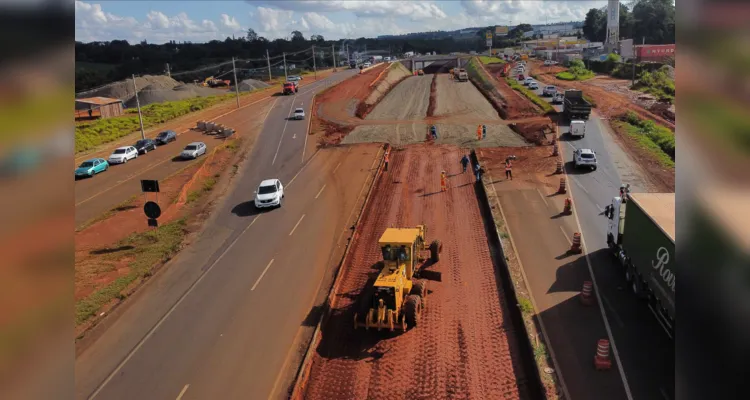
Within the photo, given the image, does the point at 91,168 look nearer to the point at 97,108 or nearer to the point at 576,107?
the point at 97,108

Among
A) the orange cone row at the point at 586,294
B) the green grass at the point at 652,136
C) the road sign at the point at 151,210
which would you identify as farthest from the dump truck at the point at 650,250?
the green grass at the point at 652,136

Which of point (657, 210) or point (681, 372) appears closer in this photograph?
point (681, 372)

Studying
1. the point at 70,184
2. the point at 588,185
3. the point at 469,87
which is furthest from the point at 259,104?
the point at 70,184

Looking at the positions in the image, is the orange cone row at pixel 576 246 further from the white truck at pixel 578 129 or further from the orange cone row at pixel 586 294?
the white truck at pixel 578 129

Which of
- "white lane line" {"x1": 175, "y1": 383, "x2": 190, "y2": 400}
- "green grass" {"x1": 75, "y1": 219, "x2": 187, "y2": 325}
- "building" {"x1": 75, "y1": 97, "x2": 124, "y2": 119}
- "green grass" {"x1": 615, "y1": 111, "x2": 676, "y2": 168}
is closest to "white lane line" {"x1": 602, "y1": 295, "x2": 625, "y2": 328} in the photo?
"white lane line" {"x1": 175, "y1": 383, "x2": 190, "y2": 400}

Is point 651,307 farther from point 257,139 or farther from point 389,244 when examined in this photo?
point 257,139
